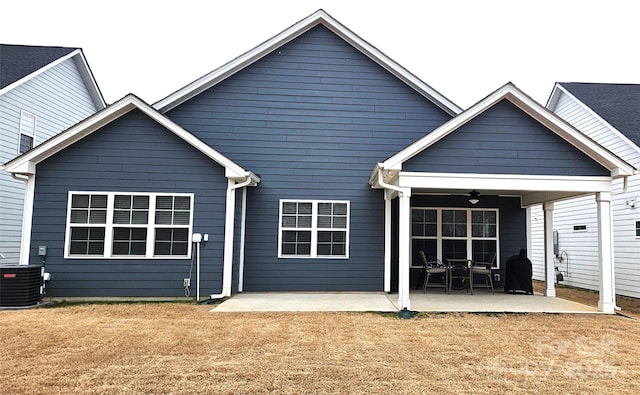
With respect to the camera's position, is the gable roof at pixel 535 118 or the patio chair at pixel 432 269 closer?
the gable roof at pixel 535 118

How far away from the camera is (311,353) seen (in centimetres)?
472

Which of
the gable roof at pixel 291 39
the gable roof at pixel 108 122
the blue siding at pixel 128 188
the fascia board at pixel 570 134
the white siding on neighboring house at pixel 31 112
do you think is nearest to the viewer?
the fascia board at pixel 570 134

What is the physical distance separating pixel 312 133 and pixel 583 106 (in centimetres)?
812

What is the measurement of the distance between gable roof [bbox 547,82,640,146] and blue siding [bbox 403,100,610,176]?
4.08 metres

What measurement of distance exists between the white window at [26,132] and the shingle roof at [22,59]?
934 millimetres

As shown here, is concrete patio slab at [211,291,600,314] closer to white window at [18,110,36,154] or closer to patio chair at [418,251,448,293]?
patio chair at [418,251,448,293]

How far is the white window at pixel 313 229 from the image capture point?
31.2ft

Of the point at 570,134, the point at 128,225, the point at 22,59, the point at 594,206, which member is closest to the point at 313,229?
the point at 128,225

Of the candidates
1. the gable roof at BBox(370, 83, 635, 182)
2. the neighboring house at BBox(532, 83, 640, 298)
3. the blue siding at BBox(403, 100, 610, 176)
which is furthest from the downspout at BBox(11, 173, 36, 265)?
the neighboring house at BBox(532, 83, 640, 298)

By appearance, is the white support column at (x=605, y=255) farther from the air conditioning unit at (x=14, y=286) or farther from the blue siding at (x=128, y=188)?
the air conditioning unit at (x=14, y=286)

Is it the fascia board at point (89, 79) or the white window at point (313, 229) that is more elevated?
the fascia board at point (89, 79)

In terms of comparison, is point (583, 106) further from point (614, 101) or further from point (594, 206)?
point (594, 206)

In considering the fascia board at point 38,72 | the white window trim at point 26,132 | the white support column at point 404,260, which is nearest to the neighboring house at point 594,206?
the white support column at point 404,260

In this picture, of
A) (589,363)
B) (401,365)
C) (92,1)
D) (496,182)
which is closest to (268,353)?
(401,365)
